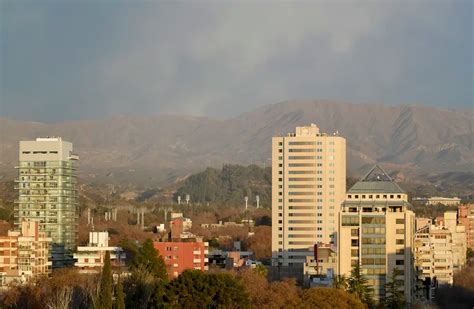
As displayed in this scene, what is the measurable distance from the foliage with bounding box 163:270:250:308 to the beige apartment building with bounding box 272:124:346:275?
52.5m

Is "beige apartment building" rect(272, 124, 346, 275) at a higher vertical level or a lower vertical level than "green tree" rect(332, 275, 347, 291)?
higher

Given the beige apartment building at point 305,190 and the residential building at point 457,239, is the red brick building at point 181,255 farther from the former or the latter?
the residential building at point 457,239

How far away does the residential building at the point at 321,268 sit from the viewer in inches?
3597

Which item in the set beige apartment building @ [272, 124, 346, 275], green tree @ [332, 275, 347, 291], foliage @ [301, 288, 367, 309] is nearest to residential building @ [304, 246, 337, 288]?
green tree @ [332, 275, 347, 291]

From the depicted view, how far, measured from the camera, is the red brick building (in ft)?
340

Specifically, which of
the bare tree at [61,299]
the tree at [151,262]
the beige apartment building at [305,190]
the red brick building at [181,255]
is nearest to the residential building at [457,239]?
the beige apartment building at [305,190]

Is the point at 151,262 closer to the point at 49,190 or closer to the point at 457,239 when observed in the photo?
the point at 49,190

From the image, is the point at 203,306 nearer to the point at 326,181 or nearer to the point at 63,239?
the point at 63,239

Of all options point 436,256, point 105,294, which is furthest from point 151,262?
point 436,256

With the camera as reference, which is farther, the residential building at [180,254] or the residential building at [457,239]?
the residential building at [457,239]

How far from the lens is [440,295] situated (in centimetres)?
10112

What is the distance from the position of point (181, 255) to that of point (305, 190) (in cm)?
3171

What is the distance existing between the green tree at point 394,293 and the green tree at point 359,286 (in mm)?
1013

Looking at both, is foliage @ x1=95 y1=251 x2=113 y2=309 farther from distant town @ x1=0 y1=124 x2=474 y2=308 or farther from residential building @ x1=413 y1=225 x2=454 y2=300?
residential building @ x1=413 y1=225 x2=454 y2=300
